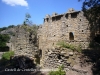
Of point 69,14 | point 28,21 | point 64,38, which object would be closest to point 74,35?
point 64,38

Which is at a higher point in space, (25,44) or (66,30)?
(66,30)

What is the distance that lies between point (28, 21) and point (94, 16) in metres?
19.2

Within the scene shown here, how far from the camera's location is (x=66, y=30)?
18203 millimetres

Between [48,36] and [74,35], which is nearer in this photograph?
[74,35]

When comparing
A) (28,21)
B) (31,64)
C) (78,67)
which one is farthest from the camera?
(28,21)

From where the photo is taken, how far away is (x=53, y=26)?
66.6ft

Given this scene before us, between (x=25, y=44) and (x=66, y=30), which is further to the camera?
(x=66, y=30)

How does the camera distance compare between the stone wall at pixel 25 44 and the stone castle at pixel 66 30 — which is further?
the stone castle at pixel 66 30

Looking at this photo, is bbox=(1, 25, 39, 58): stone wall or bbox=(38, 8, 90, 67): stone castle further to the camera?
bbox=(38, 8, 90, 67): stone castle

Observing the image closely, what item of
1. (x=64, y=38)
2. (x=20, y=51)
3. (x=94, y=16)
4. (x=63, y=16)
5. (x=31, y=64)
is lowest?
(x=31, y=64)

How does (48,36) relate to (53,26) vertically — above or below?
below

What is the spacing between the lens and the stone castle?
641 inches

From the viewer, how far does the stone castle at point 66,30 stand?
16281 millimetres

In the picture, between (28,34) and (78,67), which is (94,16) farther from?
(28,34)
